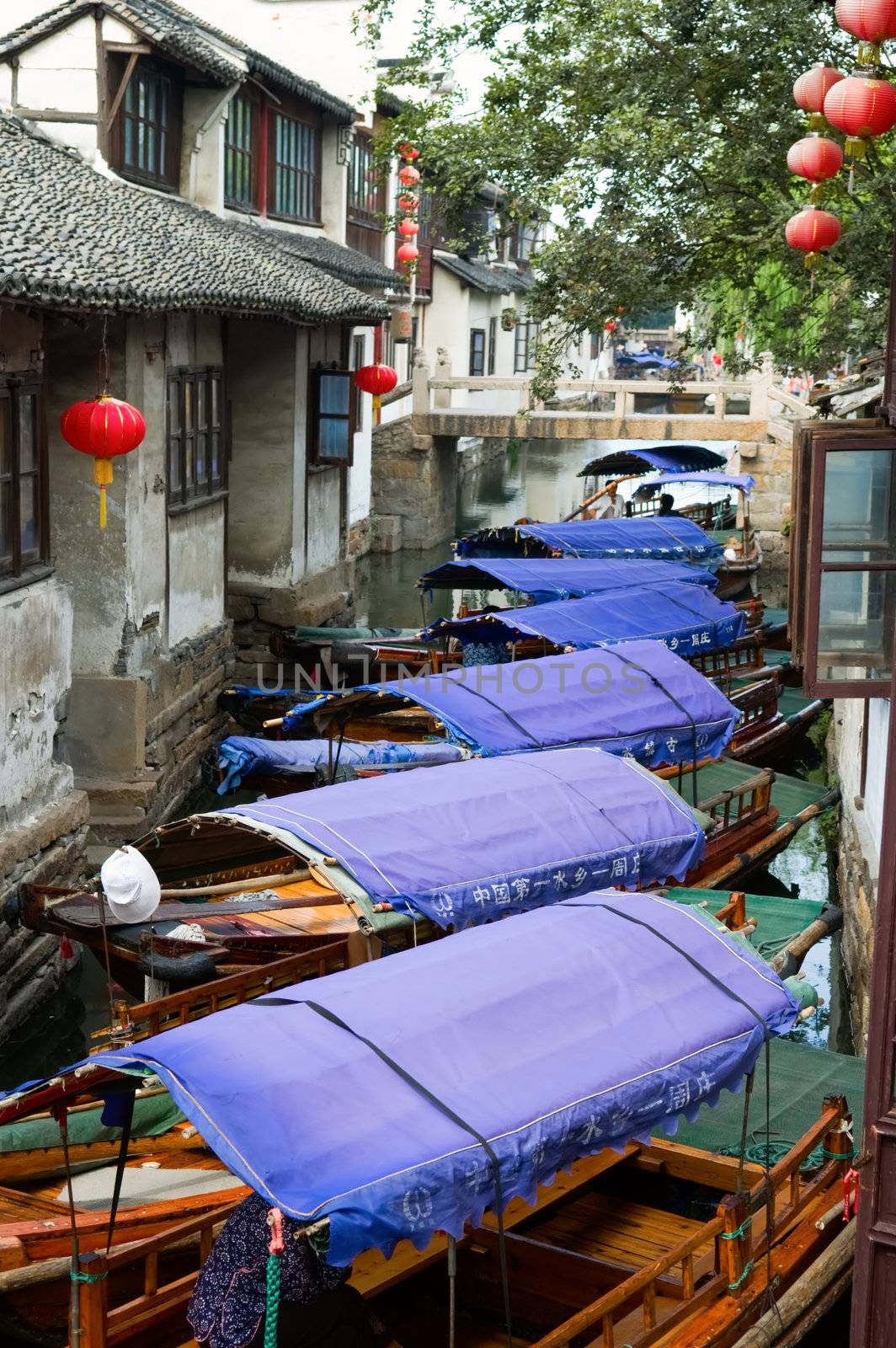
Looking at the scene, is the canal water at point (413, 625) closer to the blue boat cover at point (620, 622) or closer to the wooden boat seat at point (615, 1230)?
the wooden boat seat at point (615, 1230)

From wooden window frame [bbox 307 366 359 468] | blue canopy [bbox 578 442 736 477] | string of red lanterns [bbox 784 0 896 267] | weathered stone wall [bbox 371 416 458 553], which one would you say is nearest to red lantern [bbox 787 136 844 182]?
string of red lanterns [bbox 784 0 896 267]

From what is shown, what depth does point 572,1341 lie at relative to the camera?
6555mm

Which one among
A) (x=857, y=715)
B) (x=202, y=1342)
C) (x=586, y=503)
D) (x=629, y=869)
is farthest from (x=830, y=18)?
(x=586, y=503)

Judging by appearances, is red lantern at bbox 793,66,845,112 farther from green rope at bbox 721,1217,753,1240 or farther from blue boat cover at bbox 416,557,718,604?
blue boat cover at bbox 416,557,718,604

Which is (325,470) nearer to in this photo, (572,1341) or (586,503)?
(586,503)

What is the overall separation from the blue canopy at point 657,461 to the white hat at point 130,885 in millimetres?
18679

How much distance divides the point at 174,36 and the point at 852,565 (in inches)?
411

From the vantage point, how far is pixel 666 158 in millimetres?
13219

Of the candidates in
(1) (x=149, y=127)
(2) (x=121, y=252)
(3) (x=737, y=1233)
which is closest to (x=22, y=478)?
(2) (x=121, y=252)

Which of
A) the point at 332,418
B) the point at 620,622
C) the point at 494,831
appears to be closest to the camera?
the point at 494,831

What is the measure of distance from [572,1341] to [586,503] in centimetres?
1888

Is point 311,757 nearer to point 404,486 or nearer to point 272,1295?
point 272,1295

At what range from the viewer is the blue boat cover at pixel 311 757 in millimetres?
12016

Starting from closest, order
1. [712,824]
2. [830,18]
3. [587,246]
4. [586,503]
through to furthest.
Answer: [712,824]
[830,18]
[587,246]
[586,503]
